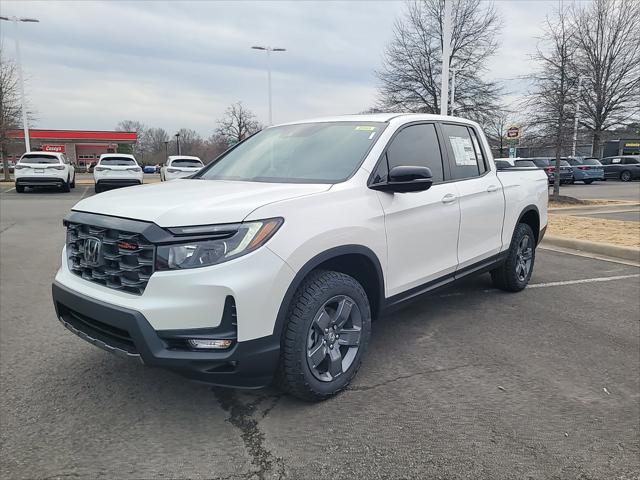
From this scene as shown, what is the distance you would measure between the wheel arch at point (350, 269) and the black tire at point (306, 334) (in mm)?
69

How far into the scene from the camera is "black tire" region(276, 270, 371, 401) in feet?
9.07

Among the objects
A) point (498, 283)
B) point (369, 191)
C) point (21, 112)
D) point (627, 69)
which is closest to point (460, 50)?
point (627, 69)

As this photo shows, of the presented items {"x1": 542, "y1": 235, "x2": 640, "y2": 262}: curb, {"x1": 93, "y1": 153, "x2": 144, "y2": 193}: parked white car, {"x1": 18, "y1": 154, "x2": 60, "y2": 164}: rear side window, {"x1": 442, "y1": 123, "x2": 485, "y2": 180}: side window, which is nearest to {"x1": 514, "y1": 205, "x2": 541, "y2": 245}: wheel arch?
{"x1": 442, "y1": 123, "x2": 485, "y2": 180}: side window

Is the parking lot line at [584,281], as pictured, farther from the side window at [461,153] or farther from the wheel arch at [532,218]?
the side window at [461,153]

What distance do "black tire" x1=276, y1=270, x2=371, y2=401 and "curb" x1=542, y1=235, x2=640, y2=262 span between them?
6.08 meters

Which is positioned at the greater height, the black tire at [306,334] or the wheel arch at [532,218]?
the wheel arch at [532,218]

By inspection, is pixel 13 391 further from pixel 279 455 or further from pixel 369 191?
pixel 369 191

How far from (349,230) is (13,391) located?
2373mm

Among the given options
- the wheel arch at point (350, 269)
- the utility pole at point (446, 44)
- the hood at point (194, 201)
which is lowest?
the wheel arch at point (350, 269)

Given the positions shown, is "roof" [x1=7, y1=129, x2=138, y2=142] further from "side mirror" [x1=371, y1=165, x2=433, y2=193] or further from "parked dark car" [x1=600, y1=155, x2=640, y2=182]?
"side mirror" [x1=371, y1=165, x2=433, y2=193]

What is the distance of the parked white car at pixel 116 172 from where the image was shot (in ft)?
58.4

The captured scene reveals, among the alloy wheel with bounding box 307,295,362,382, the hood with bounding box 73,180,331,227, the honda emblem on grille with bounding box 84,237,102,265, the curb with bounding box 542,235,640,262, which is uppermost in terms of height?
the hood with bounding box 73,180,331,227

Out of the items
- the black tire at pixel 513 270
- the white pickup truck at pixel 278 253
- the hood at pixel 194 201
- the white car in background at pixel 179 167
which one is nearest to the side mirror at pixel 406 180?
the white pickup truck at pixel 278 253

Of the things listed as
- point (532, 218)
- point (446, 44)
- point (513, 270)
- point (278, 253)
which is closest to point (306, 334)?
point (278, 253)
